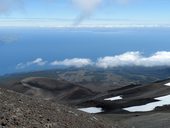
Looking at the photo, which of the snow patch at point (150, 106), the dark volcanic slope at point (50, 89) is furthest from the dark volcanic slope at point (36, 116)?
the dark volcanic slope at point (50, 89)

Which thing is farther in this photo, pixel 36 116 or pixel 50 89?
pixel 50 89

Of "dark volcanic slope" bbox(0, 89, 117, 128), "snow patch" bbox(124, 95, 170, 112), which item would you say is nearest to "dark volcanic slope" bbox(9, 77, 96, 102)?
"snow patch" bbox(124, 95, 170, 112)

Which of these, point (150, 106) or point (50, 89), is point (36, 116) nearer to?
point (150, 106)

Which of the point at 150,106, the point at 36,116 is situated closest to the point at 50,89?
the point at 150,106

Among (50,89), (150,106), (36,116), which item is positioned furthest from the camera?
(50,89)

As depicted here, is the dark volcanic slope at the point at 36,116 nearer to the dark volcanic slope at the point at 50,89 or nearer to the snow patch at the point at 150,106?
the snow patch at the point at 150,106

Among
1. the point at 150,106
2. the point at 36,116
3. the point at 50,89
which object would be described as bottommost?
the point at 150,106

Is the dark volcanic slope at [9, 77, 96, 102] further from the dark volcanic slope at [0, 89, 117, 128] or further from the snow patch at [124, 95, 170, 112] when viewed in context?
the dark volcanic slope at [0, 89, 117, 128]
